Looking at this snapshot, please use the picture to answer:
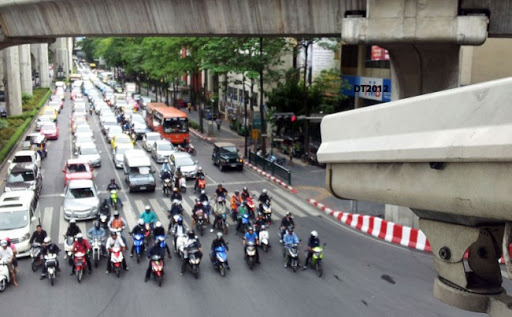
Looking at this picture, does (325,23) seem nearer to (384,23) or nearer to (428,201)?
(384,23)

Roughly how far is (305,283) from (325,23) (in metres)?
7.81

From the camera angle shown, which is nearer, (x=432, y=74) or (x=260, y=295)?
(x=260, y=295)

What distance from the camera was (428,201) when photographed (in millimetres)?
4973

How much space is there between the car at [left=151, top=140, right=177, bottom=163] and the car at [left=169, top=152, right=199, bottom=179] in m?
3.86

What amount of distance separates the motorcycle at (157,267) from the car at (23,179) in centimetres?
1117

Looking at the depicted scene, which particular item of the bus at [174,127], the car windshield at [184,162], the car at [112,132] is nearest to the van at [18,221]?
the car windshield at [184,162]

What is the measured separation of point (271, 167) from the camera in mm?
29906

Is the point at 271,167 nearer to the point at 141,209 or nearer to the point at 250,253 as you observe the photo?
the point at 141,209

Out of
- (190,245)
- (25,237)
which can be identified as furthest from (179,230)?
(25,237)

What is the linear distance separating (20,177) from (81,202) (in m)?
5.27

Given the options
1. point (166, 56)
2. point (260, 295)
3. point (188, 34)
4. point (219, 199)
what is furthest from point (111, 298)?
point (166, 56)

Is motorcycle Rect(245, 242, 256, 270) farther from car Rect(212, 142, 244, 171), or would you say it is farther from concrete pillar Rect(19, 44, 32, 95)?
concrete pillar Rect(19, 44, 32, 95)

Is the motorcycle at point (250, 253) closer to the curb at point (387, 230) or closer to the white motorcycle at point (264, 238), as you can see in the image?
the white motorcycle at point (264, 238)

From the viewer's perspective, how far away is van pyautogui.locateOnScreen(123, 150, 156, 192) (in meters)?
25.4
